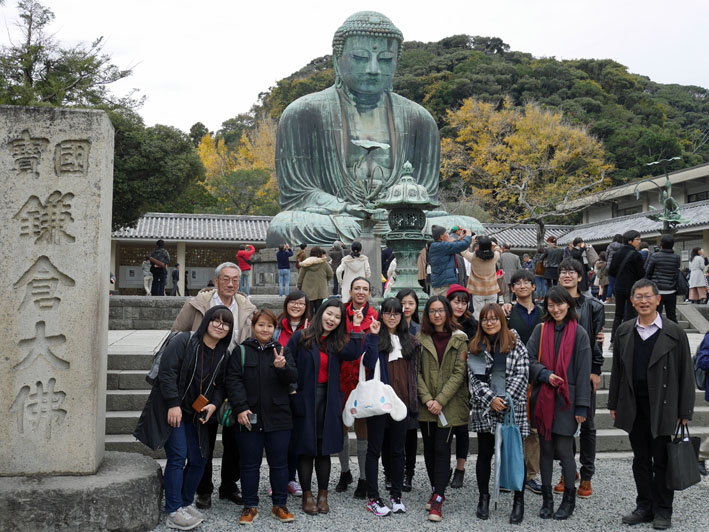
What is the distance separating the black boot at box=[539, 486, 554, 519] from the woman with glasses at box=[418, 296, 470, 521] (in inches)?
22.1

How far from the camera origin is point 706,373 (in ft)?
13.5

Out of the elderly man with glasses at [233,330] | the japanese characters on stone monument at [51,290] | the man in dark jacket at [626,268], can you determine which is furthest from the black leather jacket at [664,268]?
the japanese characters on stone monument at [51,290]

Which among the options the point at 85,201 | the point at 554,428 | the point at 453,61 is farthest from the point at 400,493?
the point at 453,61

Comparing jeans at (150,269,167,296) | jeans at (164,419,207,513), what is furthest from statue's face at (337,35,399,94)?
jeans at (164,419,207,513)

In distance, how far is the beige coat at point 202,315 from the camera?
410 centimetres

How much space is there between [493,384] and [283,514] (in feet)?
4.61

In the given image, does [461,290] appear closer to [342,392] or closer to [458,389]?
[458,389]

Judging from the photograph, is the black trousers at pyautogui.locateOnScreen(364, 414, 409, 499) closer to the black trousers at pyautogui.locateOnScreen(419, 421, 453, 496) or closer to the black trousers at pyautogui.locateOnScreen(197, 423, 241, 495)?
the black trousers at pyautogui.locateOnScreen(419, 421, 453, 496)

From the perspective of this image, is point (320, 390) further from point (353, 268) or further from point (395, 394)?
point (353, 268)

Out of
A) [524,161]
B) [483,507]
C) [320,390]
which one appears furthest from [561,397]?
[524,161]

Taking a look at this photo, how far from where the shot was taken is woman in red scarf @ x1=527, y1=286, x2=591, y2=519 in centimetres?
389

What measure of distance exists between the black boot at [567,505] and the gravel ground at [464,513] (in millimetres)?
43

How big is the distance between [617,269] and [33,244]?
552 centimetres

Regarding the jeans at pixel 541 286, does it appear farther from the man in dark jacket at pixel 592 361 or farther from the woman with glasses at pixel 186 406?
the woman with glasses at pixel 186 406
